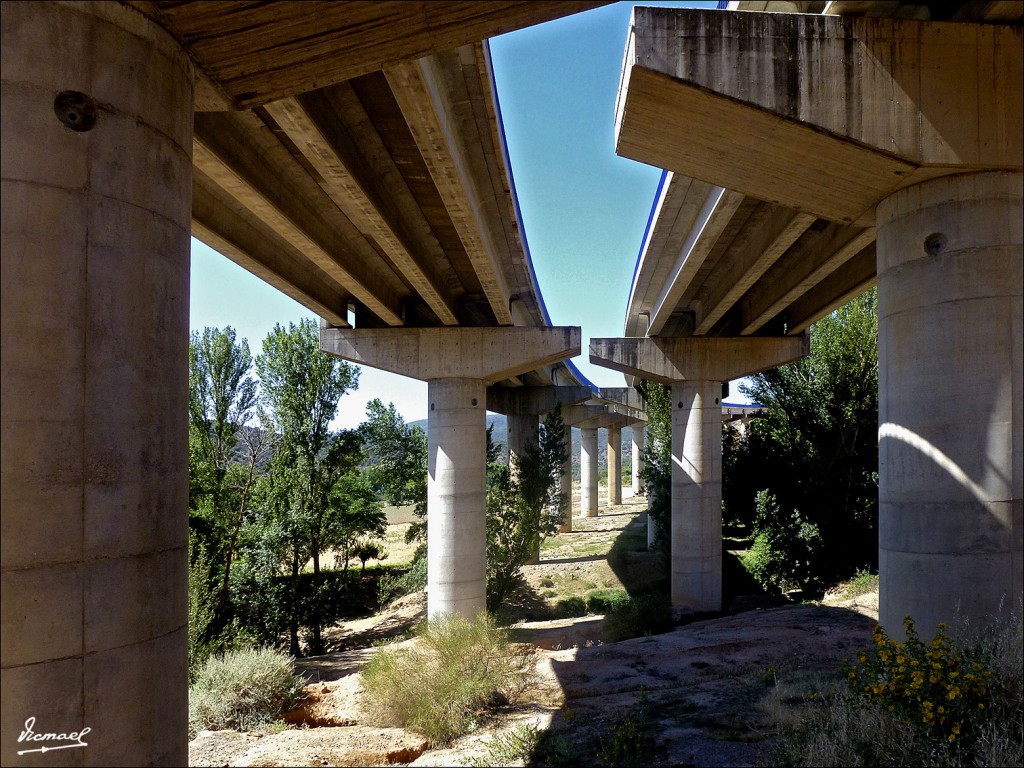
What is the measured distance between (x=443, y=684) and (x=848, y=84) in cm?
882

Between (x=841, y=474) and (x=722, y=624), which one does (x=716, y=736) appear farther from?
(x=841, y=474)

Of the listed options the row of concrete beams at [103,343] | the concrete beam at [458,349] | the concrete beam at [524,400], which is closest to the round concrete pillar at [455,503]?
the concrete beam at [458,349]

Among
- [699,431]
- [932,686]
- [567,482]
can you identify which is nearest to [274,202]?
[932,686]

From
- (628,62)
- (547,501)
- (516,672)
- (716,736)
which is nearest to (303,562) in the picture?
(547,501)

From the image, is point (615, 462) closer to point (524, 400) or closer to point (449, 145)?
point (524, 400)

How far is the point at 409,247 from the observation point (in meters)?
13.0

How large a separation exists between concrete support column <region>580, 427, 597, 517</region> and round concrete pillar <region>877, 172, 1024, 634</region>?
46760mm

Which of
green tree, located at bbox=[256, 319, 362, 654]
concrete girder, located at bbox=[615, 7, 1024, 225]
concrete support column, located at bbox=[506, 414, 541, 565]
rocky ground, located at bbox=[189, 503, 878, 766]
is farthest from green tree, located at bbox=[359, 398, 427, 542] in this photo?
concrete girder, located at bbox=[615, 7, 1024, 225]

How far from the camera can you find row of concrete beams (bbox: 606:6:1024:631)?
6.93 m

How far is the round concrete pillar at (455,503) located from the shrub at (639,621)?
349cm

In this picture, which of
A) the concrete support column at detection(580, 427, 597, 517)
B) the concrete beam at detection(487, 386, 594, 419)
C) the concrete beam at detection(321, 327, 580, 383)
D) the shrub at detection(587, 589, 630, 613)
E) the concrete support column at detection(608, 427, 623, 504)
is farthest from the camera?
the concrete support column at detection(608, 427, 623, 504)

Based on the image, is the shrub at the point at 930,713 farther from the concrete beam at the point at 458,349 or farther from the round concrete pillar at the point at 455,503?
the concrete beam at the point at 458,349

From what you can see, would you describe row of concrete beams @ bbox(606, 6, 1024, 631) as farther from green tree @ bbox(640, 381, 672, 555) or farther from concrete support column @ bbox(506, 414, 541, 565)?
concrete support column @ bbox(506, 414, 541, 565)

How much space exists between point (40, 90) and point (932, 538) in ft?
26.8
